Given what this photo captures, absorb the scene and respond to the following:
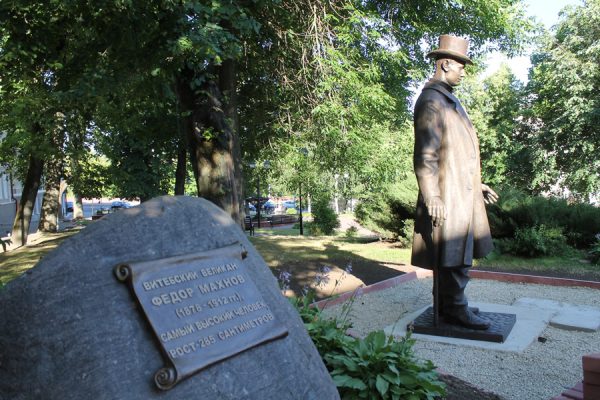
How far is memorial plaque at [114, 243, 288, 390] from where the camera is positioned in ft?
7.52

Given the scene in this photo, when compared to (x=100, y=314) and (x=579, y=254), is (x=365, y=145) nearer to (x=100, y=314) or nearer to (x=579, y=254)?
(x=579, y=254)

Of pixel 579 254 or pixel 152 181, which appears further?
pixel 152 181

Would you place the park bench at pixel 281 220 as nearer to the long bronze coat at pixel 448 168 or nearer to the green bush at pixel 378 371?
the long bronze coat at pixel 448 168

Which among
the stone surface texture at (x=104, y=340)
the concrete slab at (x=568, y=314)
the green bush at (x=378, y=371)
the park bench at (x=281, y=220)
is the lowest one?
the park bench at (x=281, y=220)

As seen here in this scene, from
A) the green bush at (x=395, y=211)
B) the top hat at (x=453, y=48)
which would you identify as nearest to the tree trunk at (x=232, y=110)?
the top hat at (x=453, y=48)

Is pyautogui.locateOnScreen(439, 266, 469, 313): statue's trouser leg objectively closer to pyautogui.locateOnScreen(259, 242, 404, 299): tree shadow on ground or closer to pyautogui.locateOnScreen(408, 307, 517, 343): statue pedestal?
pyautogui.locateOnScreen(408, 307, 517, 343): statue pedestal

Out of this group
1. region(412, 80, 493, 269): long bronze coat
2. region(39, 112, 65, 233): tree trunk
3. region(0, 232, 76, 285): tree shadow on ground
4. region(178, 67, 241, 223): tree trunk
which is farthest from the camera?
region(39, 112, 65, 233): tree trunk

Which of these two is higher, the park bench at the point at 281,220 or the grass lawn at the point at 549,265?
the grass lawn at the point at 549,265

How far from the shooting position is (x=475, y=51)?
16.5m

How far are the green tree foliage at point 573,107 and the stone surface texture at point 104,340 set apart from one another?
2564cm

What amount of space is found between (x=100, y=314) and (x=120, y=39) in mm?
7008

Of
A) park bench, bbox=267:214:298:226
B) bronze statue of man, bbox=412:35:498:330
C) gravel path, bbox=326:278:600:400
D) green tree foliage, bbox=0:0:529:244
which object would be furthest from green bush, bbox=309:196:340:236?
bronze statue of man, bbox=412:35:498:330

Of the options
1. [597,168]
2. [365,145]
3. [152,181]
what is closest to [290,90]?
[365,145]

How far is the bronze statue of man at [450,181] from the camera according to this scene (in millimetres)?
Answer: 5098
